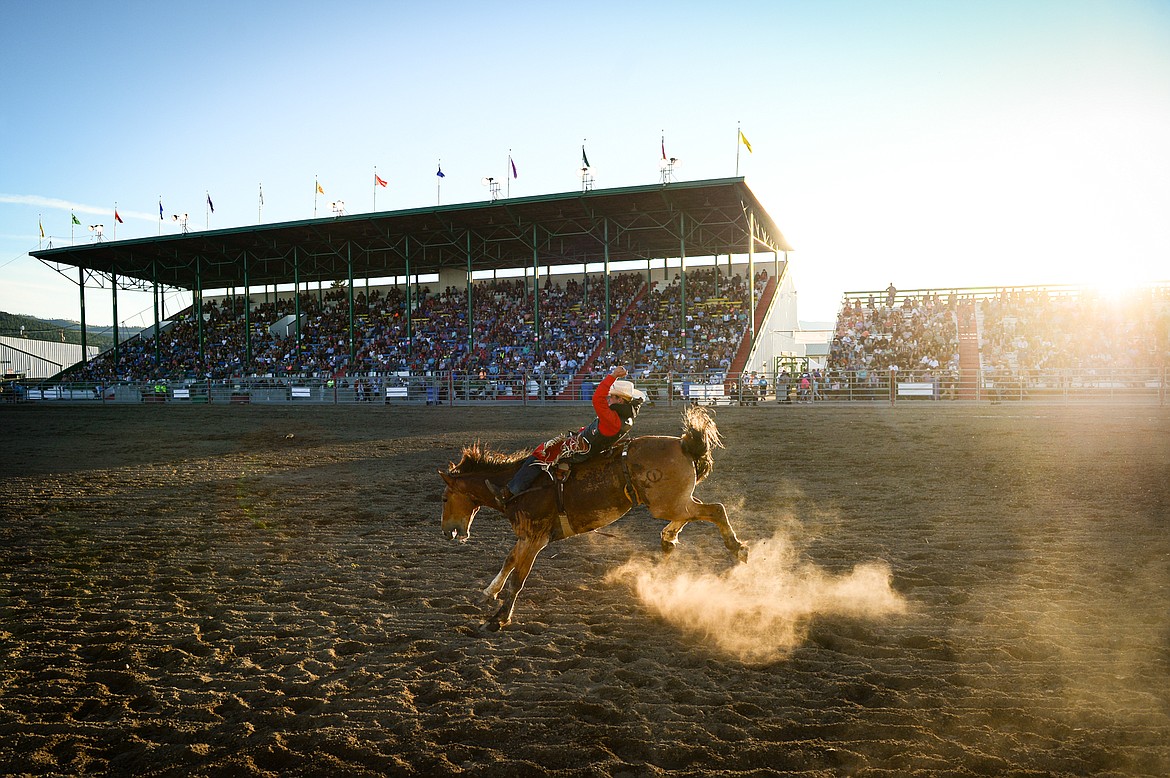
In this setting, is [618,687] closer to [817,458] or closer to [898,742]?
[898,742]

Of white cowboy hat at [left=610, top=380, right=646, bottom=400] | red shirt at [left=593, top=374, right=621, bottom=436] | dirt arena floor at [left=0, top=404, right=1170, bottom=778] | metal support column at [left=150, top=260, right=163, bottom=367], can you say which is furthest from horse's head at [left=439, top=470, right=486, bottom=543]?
metal support column at [left=150, top=260, right=163, bottom=367]

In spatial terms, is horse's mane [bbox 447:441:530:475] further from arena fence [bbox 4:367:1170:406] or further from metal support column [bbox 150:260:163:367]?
metal support column [bbox 150:260:163:367]

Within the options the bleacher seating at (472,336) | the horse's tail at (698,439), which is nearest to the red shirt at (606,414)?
the horse's tail at (698,439)

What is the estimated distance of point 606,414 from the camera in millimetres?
5883

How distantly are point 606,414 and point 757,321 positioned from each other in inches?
1183

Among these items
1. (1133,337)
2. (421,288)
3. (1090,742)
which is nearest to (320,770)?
(1090,742)

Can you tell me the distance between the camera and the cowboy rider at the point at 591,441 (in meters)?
5.82

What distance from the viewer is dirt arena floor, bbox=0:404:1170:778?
3.58m

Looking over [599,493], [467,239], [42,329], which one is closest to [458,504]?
[599,493]

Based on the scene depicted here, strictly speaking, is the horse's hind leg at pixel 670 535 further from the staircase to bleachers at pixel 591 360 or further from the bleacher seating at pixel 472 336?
the staircase to bleachers at pixel 591 360

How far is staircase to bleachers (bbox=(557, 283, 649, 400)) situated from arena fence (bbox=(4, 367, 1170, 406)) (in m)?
0.09

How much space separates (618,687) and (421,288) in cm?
4399

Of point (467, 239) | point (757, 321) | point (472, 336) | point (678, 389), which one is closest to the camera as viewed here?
point (678, 389)

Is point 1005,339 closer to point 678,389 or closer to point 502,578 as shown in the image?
point 678,389
